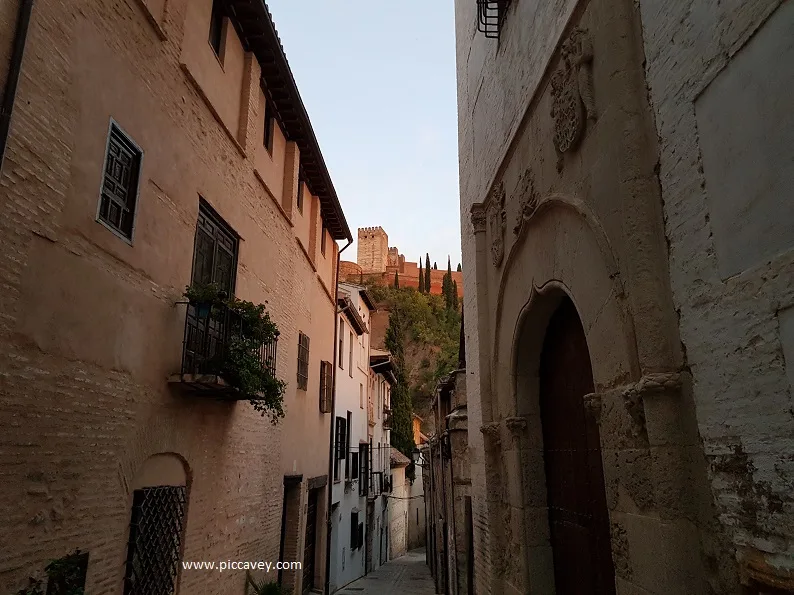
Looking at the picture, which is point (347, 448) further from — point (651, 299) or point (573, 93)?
point (651, 299)

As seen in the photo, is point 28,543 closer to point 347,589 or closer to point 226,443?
point 226,443

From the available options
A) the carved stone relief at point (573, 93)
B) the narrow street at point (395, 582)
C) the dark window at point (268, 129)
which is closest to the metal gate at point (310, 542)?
the narrow street at point (395, 582)

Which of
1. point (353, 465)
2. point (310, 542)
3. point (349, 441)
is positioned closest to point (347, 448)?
point (349, 441)

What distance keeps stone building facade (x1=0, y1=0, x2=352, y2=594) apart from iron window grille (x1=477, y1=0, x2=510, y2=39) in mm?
3232

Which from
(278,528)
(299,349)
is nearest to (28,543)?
(278,528)

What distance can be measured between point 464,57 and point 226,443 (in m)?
7.13

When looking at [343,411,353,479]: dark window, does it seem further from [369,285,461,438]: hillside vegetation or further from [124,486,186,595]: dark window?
[369,285,461,438]: hillside vegetation

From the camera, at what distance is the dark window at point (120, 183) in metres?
4.73

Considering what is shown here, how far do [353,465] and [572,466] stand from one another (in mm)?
14389

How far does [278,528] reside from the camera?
9.42 meters

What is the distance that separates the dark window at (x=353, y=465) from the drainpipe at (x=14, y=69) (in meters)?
15.5

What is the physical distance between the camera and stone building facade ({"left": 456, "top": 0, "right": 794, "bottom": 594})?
2.12 m

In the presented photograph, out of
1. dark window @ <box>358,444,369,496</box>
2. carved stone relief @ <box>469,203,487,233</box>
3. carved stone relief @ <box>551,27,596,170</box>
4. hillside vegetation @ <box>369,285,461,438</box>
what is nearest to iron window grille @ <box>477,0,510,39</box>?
carved stone relief @ <box>469,203,487,233</box>

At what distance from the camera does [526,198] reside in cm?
496
